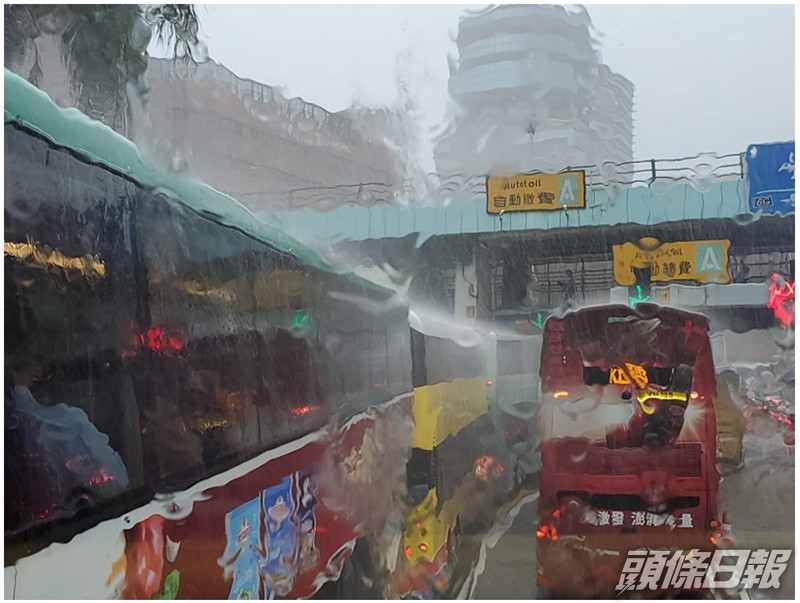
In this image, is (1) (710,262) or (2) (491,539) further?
(2) (491,539)

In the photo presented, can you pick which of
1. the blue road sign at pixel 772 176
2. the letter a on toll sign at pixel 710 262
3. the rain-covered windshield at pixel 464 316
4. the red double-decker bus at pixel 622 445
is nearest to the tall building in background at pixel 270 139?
the rain-covered windshield at pixel 464 316

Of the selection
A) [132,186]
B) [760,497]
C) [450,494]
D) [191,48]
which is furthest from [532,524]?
[191,48]

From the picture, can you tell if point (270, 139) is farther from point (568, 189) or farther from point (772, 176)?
point (772, 176)

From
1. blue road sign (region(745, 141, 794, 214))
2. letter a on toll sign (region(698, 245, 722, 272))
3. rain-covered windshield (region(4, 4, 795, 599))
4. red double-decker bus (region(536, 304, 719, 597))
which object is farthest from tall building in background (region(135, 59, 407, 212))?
blue road sign (region(745, 141, 794, 214))

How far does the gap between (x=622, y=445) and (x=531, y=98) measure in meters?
1.37

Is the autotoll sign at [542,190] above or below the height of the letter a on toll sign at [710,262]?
above

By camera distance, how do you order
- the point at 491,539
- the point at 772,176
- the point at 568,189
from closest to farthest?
the point at 772,176 → the point at 568,189 → the point at 491,539

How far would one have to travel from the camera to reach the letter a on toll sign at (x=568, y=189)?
9.00ft

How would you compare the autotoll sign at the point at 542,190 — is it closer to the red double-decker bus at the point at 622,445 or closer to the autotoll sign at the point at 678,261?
the autotoll sign at the point at 678,261

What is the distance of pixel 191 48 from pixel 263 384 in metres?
1.27

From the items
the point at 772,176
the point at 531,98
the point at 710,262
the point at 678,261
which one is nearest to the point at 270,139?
the point at 531,98

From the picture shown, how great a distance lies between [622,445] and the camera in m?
A: 2.76

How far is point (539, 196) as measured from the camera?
2.76m

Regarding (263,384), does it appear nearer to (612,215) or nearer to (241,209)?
(241,209)
